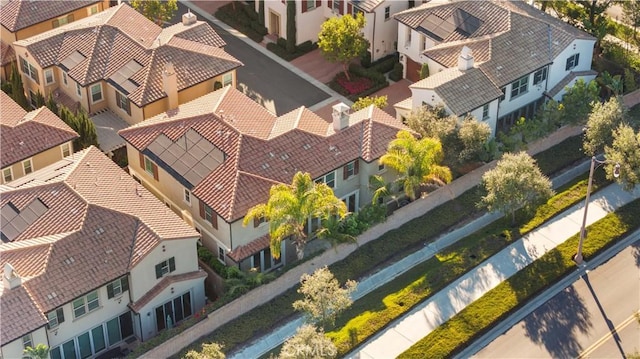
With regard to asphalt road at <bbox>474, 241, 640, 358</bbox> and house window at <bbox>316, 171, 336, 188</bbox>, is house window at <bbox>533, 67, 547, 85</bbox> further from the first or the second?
house window at <bbox>316, 171, 336, 188</bbox>

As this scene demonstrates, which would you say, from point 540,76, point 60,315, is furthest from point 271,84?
point 60,315

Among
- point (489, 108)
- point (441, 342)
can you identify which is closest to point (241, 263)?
point (441, 342)

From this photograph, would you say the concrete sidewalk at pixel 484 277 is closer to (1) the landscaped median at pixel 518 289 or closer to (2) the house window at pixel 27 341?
(1) the landscaped median at pixel 518 289

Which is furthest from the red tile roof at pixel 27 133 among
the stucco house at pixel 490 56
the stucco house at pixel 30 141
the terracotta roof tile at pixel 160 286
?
the stucco house at pixel 490 56

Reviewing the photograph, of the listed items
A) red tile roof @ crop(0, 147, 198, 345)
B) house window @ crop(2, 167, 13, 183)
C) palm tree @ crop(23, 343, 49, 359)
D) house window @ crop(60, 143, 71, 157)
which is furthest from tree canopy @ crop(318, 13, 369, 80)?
palm tree @ crop(23, 343, 49, 359)

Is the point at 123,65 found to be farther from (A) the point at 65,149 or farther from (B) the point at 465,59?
(B) the point at 465,59
